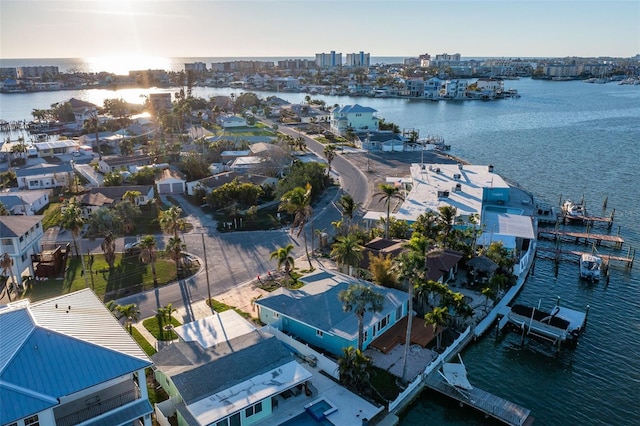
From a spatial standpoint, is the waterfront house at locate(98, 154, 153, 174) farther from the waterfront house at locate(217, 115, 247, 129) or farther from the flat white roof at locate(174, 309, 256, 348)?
the flat white roof at locate(174, 309, 256, 348)

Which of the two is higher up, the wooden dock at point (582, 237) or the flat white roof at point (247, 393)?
the flat white roof at point (247, 393)

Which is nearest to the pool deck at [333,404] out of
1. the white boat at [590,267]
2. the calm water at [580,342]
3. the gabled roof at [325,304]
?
the calm water at [580,342]

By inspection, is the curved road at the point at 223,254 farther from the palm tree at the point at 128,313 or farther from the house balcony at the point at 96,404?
the house balcony at the point at 96,404

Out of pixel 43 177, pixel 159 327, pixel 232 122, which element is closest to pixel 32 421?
pixel 159 327

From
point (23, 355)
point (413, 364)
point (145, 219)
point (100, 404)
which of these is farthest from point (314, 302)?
point (145, 219)

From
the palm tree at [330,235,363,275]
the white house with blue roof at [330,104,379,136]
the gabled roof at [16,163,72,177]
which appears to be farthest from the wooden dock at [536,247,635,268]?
the white house with blue roof at [330,104,379,136]

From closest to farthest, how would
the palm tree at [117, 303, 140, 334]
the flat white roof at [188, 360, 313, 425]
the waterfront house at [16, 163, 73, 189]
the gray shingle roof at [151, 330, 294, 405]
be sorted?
the flat white roof at [188, 360, 313, 425], the gray shingle roof at [151, 330, 294, 405], the palm tree at [117, 303, 140, 334], the waterfront house at [16, 163, 73, 189]
